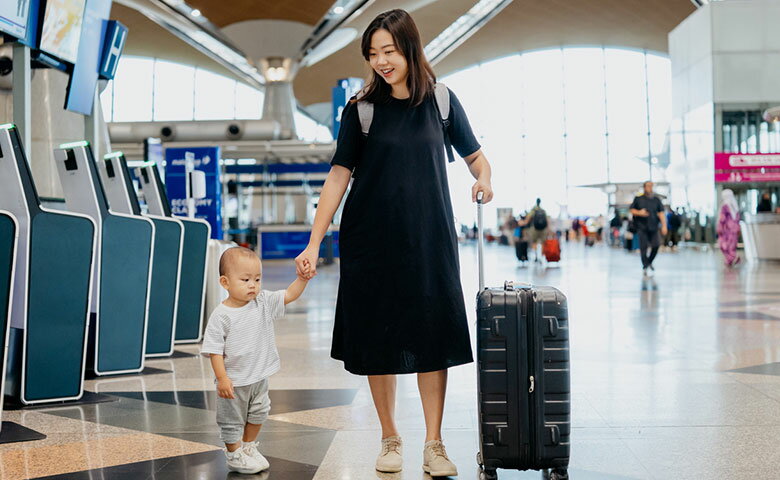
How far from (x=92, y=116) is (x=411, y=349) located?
17.7 feet

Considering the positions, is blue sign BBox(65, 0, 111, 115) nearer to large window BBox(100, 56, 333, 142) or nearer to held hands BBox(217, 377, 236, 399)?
held hands BBox(217, 377, 236, 399)

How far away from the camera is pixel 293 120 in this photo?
109ft

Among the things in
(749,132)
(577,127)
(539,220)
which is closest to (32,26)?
(539,220)

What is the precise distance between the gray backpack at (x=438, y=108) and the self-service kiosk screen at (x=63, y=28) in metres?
3.67

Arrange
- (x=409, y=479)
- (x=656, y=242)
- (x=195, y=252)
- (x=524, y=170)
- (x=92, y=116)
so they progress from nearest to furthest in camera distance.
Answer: (x=409, y=479) → (x=195, y=252) → (x=92, y=116) → (x=656, y=242) → (x=524, y=170)

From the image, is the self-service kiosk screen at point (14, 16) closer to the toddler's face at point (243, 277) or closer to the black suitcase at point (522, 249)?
the toddler's face at point (243, 277)

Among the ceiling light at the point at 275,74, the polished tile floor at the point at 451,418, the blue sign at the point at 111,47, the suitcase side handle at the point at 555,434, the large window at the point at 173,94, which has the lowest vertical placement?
the polished tile floor at the point at 451,418

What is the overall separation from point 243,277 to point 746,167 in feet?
82.6

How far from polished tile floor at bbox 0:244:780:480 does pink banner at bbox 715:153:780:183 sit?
19.3 m

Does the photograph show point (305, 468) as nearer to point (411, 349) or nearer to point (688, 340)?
point (411, 349)

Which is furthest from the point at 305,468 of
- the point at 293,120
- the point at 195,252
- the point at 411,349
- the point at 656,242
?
the point at 293,120

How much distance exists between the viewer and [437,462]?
3.01 meters

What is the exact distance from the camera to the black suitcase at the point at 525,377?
2.82m

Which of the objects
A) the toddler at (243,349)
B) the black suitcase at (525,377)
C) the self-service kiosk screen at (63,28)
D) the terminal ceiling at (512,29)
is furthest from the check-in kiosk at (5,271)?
the terminal ceiling at (512,29)
